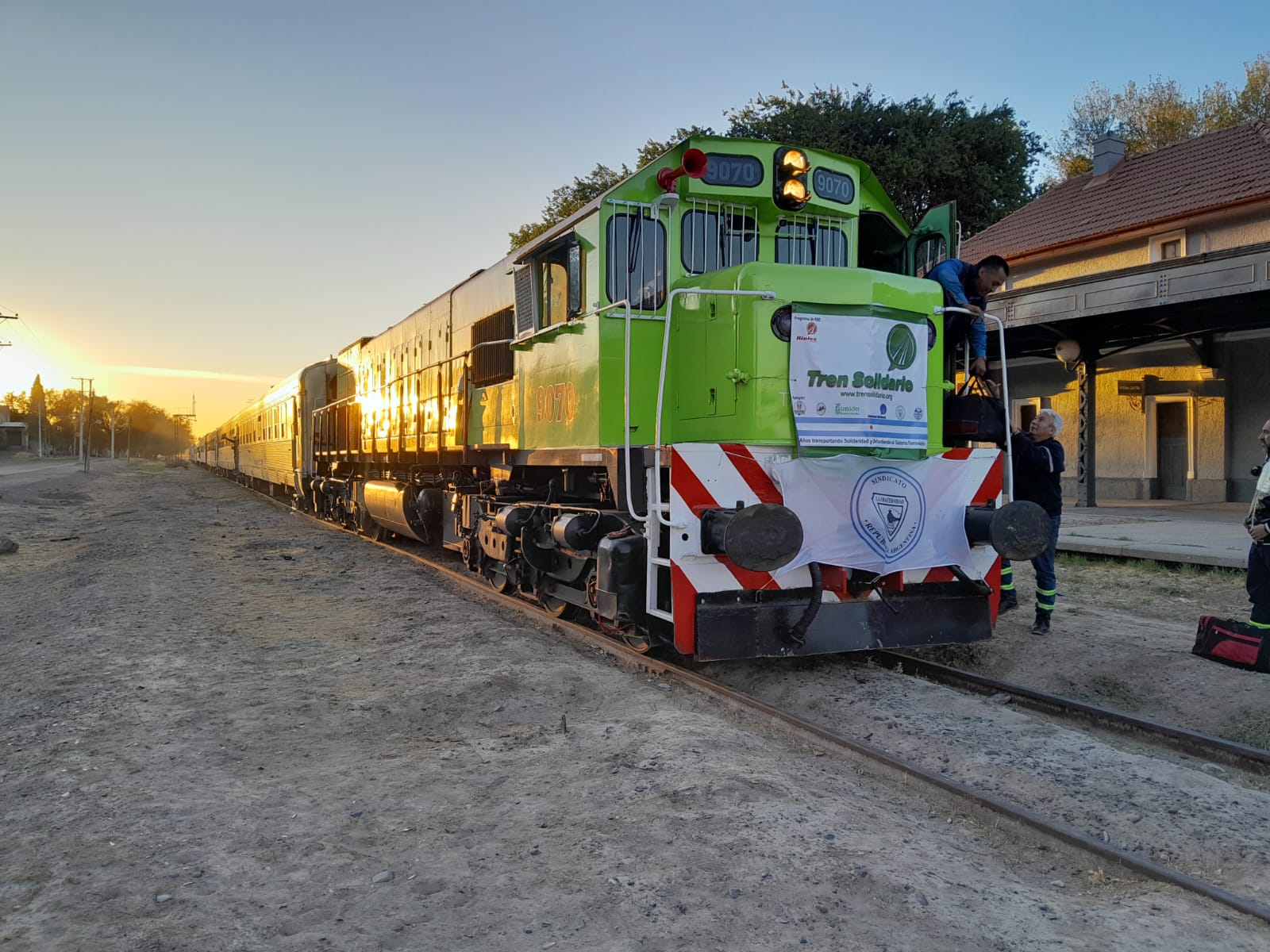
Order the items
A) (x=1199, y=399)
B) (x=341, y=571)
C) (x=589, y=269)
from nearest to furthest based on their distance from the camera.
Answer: (x=589, y=269) → (x=341, y=571) → (x=1199, y=399)

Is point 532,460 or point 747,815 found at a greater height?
point 532,460

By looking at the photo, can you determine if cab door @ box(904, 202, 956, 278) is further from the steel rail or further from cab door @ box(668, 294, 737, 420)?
the steel rail

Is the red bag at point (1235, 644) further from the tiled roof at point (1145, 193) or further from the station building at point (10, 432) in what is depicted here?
the station building at point (10, 432)

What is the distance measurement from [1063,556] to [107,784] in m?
10.8

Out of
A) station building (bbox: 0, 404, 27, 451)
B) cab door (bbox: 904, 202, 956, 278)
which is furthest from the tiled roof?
station building (bbox: 0, 404, 27, 451)

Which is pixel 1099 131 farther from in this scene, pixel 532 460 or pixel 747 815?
pixel 747 815

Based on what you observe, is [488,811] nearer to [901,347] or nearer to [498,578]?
[901,347]

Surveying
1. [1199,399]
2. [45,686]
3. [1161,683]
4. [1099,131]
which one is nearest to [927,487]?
[1161,683]

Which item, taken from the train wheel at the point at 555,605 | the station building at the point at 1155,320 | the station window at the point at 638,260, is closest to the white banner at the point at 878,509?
the station window at the point at 638,260

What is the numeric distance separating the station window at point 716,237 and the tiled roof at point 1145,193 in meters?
15.7


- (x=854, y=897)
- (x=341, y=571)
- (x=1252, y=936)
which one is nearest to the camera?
(x=1252, y=936)

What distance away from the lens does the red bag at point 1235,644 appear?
220 inches

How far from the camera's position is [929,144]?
28.7m

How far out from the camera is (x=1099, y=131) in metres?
35.2
